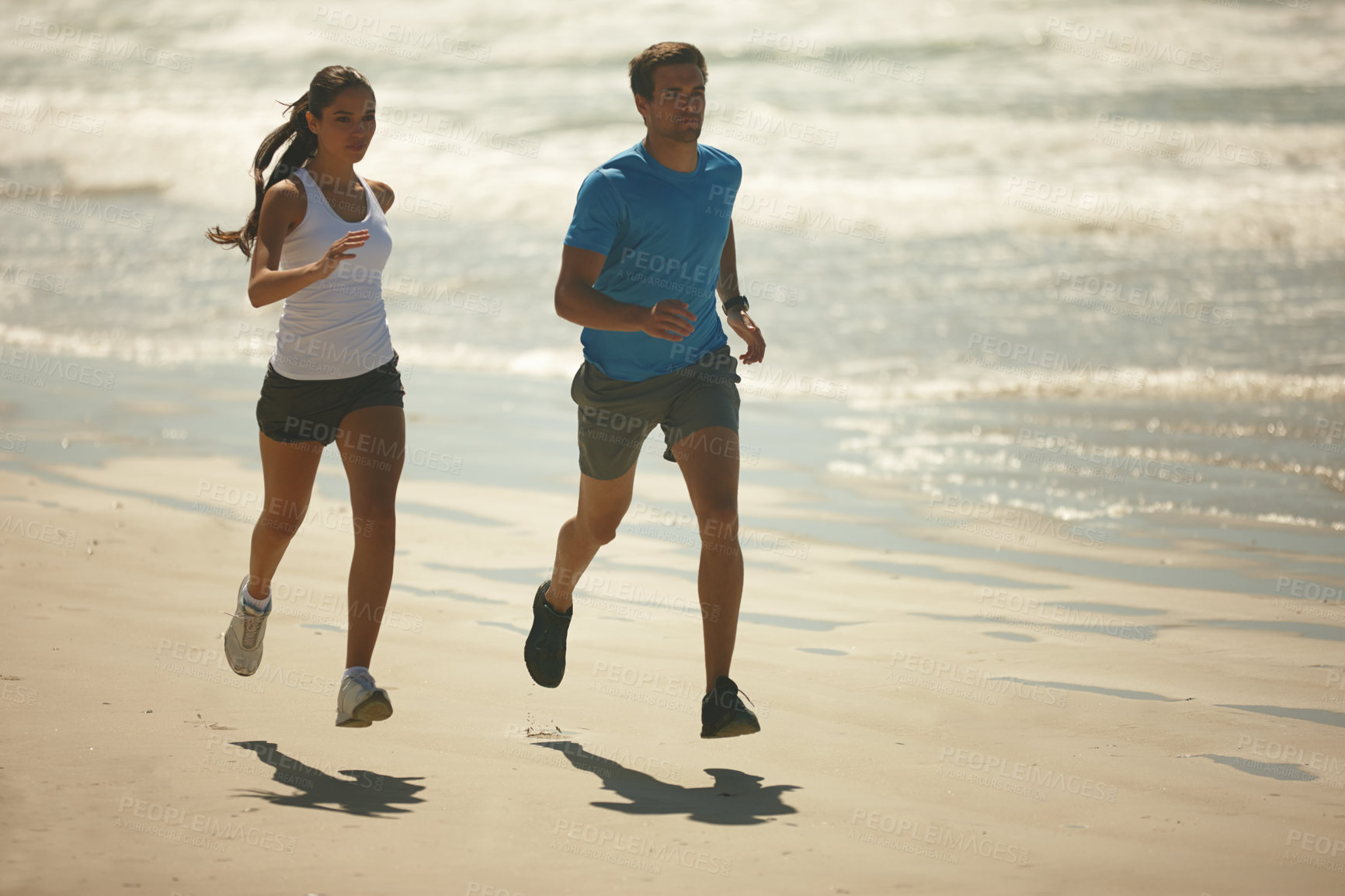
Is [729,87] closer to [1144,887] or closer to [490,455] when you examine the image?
[490,455]

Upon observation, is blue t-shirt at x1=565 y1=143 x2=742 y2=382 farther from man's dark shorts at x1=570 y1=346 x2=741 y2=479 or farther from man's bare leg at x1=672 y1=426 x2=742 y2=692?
man's bare leg at x1=672 y1=426 x2=742 y2=692

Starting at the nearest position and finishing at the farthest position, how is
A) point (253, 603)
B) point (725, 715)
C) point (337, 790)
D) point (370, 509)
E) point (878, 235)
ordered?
1. point (337, 790)
2. point (725, 715)
3. point (370, 509)
4. point (253, 603)
5. point (878, 235)

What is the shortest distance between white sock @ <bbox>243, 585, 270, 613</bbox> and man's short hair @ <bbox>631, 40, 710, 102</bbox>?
202 cm

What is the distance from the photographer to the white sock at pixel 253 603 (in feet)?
14.7

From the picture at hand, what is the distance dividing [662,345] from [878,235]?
12.9 metres

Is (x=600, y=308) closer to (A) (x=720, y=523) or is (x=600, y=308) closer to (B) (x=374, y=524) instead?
(A) (x=720, y=523)

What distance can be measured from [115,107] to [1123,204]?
22.3 meters

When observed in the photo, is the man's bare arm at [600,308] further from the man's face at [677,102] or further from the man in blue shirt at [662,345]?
the man's face at [677,102]

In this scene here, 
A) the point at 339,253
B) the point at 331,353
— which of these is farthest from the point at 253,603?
the point at 339,253

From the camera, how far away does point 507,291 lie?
13836 mm

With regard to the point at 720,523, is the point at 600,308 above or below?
above

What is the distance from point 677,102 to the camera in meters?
4.28

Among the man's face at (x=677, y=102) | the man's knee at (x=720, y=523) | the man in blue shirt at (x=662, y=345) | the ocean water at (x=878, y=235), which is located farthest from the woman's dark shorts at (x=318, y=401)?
the ocean water at (x=878, y=235)

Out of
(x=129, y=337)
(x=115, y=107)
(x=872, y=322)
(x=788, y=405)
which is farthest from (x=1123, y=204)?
(x=115, y=107)
